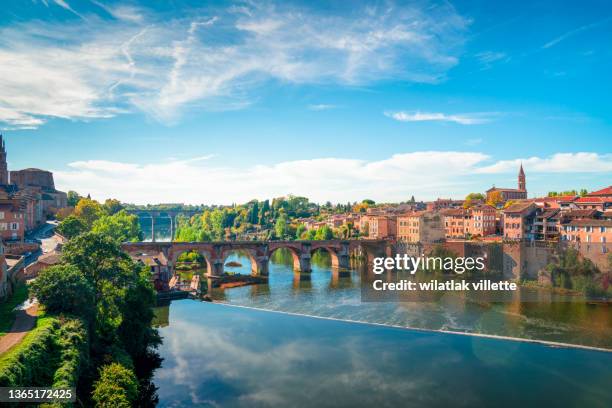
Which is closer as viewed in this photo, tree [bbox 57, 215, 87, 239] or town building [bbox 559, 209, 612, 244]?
town building [bbox 559, 209, 612, 244]

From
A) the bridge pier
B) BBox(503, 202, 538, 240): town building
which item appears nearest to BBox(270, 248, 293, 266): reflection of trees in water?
the bridge pier

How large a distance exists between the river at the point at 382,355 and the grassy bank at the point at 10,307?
7.35 m

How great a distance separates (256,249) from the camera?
2213 inches

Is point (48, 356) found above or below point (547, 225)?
below

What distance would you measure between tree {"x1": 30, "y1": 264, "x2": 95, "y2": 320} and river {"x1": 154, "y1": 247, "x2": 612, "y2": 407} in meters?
5.58

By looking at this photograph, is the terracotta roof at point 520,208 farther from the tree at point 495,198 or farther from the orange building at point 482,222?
the tree at point 495,198

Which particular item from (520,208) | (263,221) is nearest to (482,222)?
(520,208)

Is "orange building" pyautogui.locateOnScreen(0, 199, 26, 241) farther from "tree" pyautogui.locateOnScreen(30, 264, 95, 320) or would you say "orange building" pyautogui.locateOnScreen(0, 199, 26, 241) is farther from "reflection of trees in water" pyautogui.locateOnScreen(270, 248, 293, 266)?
"reflection of trees in water" pyautogui.locateOnScreen(270, 248, 293, 266)

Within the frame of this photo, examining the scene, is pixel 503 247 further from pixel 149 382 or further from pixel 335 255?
pixel 149 382

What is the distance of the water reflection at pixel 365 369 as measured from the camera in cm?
2106

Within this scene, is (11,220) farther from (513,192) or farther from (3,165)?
(513,192)

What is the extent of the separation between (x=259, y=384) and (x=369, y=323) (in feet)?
40.1

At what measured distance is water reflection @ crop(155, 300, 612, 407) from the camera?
2106 centimetres

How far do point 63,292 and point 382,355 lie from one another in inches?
671
